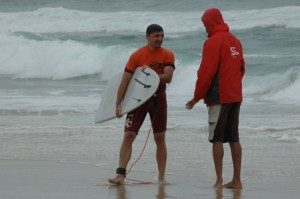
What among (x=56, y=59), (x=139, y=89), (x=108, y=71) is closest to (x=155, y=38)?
(x=139, y=89)

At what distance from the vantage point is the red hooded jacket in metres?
7.58

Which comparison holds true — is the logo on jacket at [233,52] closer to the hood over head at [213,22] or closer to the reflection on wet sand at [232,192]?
the hood over head at [213,22]

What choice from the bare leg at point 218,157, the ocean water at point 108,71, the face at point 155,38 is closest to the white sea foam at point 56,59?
the ocean water at point 108,71

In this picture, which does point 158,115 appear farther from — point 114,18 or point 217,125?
point 114,18

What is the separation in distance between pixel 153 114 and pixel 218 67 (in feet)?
2.78

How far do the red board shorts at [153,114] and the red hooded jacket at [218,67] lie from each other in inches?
20.7

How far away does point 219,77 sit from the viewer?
25.0ft

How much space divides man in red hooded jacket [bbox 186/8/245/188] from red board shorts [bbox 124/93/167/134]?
442mm

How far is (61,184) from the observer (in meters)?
8.05

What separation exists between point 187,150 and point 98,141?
1.33m

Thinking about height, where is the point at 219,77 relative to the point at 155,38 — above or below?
below

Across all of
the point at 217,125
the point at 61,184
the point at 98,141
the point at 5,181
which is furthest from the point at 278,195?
the point at 98,141

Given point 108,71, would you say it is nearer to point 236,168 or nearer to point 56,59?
point 56,59

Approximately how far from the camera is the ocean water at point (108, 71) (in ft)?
37.7
